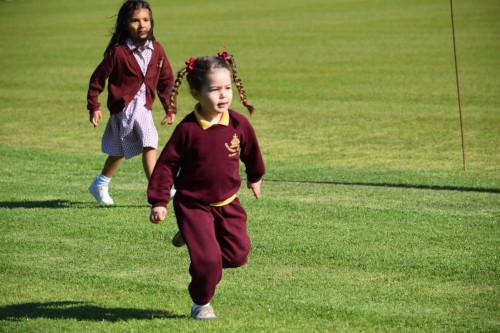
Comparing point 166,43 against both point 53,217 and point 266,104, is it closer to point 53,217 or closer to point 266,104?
point 266,104

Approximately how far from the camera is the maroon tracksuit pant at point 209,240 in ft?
20.8

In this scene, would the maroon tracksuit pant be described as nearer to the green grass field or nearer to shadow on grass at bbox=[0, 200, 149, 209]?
the green grass field

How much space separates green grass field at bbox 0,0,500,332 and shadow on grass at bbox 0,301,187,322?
2 centimetres

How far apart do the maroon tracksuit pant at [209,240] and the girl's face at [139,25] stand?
12.8 ft

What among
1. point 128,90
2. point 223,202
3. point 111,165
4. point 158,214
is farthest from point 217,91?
point 111,165

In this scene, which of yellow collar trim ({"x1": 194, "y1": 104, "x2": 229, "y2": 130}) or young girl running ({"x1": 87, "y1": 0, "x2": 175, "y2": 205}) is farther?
young girl running ({"x1": 87, "y1": 0, "x2": 175, "y2": 205})

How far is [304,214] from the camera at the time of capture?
991 centimetres

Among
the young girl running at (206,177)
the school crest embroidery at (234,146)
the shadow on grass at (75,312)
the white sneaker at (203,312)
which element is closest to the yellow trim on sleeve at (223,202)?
the young girl running at (206,177)

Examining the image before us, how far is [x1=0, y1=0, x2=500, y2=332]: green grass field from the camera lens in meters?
6.80

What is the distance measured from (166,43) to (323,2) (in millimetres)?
16824

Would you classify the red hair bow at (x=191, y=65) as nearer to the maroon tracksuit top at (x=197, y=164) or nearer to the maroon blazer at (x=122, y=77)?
the maroon tracksuit top at (x=197, y=164)

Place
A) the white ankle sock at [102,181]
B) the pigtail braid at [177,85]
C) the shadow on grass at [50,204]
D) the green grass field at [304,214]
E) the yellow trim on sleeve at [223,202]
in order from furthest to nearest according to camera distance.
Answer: the white ankle sock at [102,181]
the shadow on grass at [50,204]
the green grass field at [304,214]
the pigtail braid at [177,85]
the yellow trim on sleeve at [223,202]

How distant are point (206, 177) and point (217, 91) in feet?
1.63

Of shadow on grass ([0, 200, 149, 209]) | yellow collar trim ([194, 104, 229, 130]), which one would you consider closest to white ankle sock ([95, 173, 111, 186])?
shadow on grass ([0, 200, 149, 209])
